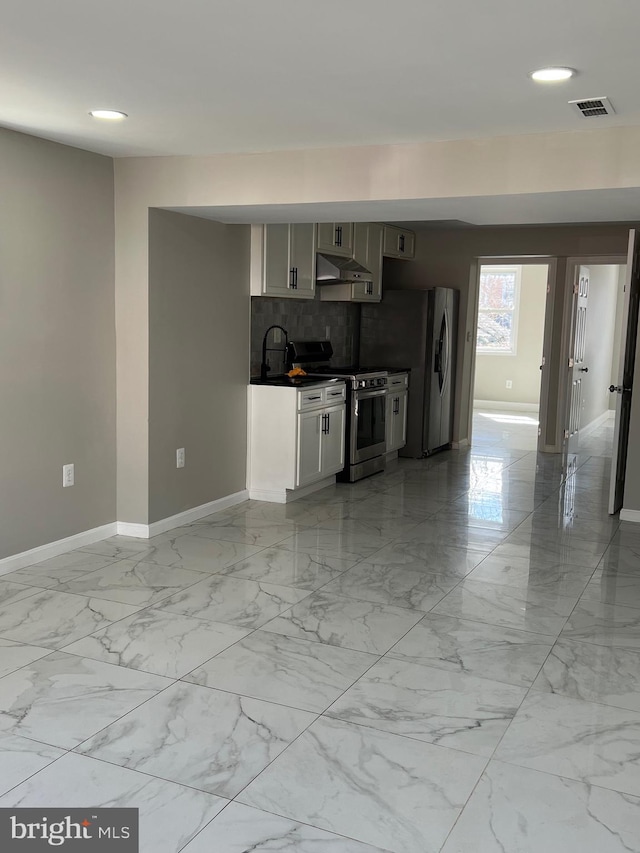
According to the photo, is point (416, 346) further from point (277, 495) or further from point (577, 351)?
point (277, 495)

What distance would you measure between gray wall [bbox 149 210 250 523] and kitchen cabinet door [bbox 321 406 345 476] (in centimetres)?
69

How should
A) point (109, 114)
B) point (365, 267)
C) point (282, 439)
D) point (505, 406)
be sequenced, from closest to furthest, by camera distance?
point (109, 114), point (282, 439), point (365, 267), point (505, 406)

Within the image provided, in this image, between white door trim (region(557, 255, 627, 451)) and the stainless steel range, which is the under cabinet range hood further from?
white door trim (region(557, 255, 627, 451))

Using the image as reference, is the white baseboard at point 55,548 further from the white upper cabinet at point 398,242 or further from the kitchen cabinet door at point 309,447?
the white upper cabinet at point 398,242

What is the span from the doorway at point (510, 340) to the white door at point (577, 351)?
115 inches

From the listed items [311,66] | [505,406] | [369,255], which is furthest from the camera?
[505,406]

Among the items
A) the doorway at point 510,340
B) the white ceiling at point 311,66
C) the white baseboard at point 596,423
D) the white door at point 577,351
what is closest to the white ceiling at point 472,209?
the white ceiling at point 311,66

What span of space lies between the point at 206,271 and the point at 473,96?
2502mm

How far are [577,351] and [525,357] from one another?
373 centimetres

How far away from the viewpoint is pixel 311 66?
9.19ft

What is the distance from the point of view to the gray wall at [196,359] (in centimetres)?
484

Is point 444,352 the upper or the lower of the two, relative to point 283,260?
lower

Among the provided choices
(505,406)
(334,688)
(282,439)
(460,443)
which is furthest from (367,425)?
(505,406)

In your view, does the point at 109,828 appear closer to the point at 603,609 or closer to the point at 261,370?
the point at 603,609
